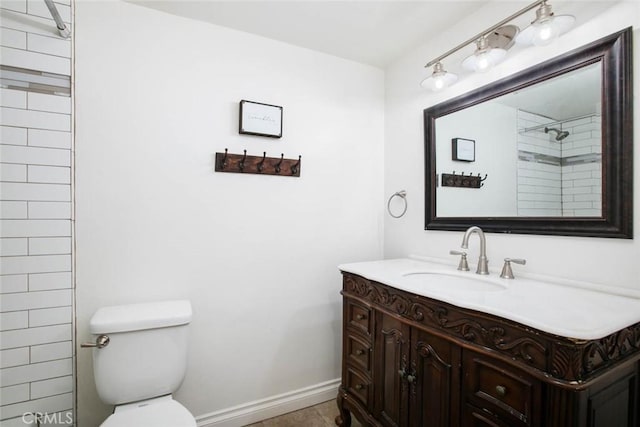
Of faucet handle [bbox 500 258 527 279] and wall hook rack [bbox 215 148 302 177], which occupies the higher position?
wall hook rack [bbox 215 148 302 177]

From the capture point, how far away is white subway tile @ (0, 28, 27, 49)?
4.52ft

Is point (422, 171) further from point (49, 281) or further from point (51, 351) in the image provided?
point (51, 351)

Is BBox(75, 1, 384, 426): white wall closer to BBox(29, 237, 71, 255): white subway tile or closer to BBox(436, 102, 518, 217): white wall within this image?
BBox(29, 237, 71, 255): white subway tile

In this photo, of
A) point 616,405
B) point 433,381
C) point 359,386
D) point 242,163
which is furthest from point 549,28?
point 359,386

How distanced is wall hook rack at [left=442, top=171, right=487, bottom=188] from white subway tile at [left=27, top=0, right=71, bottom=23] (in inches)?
85.5

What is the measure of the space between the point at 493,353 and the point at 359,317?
793 millimetres

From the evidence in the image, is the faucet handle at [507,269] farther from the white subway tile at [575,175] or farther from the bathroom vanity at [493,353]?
the white subway tile at [575,175]

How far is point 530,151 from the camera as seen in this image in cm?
147

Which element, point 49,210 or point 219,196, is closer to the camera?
point 49,210

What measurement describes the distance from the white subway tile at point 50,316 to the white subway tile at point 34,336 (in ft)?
0.08

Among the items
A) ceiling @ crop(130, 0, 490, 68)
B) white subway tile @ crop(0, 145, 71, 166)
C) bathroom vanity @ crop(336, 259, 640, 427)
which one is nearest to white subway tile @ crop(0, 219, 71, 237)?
white subway tile @ crop(0, 145, 71, 166)

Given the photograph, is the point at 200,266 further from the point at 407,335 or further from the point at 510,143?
the point at 510,143

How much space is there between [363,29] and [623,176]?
1495mm

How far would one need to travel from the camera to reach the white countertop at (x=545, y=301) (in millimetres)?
838
